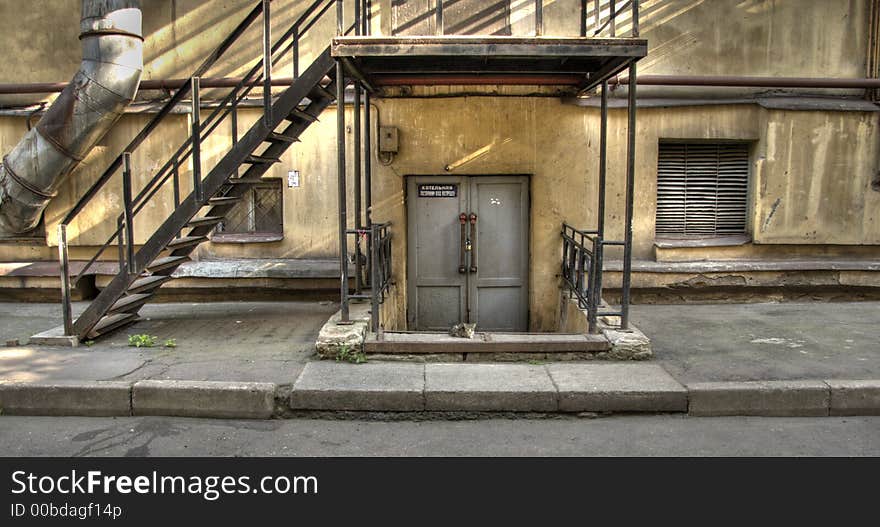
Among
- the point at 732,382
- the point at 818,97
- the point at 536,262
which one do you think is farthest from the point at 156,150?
the point at 818,97

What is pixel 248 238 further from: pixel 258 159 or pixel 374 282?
pixel 374 282

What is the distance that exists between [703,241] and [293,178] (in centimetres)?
590

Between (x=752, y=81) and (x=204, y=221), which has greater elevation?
(x=752, y=81)

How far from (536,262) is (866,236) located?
478 centimetres

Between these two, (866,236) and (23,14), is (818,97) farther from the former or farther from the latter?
(23,14)

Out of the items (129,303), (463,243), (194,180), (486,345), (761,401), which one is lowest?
(761,401)

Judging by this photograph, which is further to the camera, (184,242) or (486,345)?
(184,242)

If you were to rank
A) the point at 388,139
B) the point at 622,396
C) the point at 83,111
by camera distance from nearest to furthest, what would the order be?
the point at 622,396, the point at 83,111, the point at 388,139

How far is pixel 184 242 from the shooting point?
7.38 metres

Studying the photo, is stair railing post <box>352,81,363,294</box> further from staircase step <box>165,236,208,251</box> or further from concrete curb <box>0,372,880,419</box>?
concrete curb <box>0,372,880,419</box>

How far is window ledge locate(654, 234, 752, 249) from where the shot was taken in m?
8.84

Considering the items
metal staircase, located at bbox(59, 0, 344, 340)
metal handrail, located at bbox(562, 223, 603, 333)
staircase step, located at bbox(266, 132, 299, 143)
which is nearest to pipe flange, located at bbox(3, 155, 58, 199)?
metal staircase, located at bbox(59, 0, 344, 340)

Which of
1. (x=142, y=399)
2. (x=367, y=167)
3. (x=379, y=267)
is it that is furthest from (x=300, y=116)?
(x=142, y=399)

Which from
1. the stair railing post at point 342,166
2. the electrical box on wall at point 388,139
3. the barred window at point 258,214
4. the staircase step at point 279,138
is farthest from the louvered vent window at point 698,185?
the barred window at point 258,214
